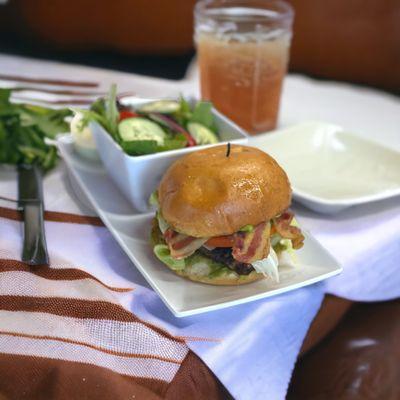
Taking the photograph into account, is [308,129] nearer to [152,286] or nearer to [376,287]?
[376,287]

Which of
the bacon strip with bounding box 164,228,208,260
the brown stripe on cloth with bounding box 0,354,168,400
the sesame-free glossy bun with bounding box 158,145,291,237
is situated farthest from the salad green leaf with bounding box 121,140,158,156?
the brown stripe on cloth with bounding box 0,354,168,400

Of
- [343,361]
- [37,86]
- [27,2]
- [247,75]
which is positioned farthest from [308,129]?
[27,2]

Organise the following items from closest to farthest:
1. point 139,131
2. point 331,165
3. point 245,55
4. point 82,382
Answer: point 82,382 → point 139,131 → point 331,165 → point 245,55

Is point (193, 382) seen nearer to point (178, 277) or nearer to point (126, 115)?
point (178, 277)

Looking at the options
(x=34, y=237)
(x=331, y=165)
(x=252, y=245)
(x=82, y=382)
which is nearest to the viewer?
(x=82, y=382)

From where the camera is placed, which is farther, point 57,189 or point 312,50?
point 312,50

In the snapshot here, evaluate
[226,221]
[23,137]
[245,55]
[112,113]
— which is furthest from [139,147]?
[245,55]

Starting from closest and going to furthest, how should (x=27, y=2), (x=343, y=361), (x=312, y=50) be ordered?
1. (x=343, y=361)
2. (x=312, y=50)
3. (x=27, y=2)
